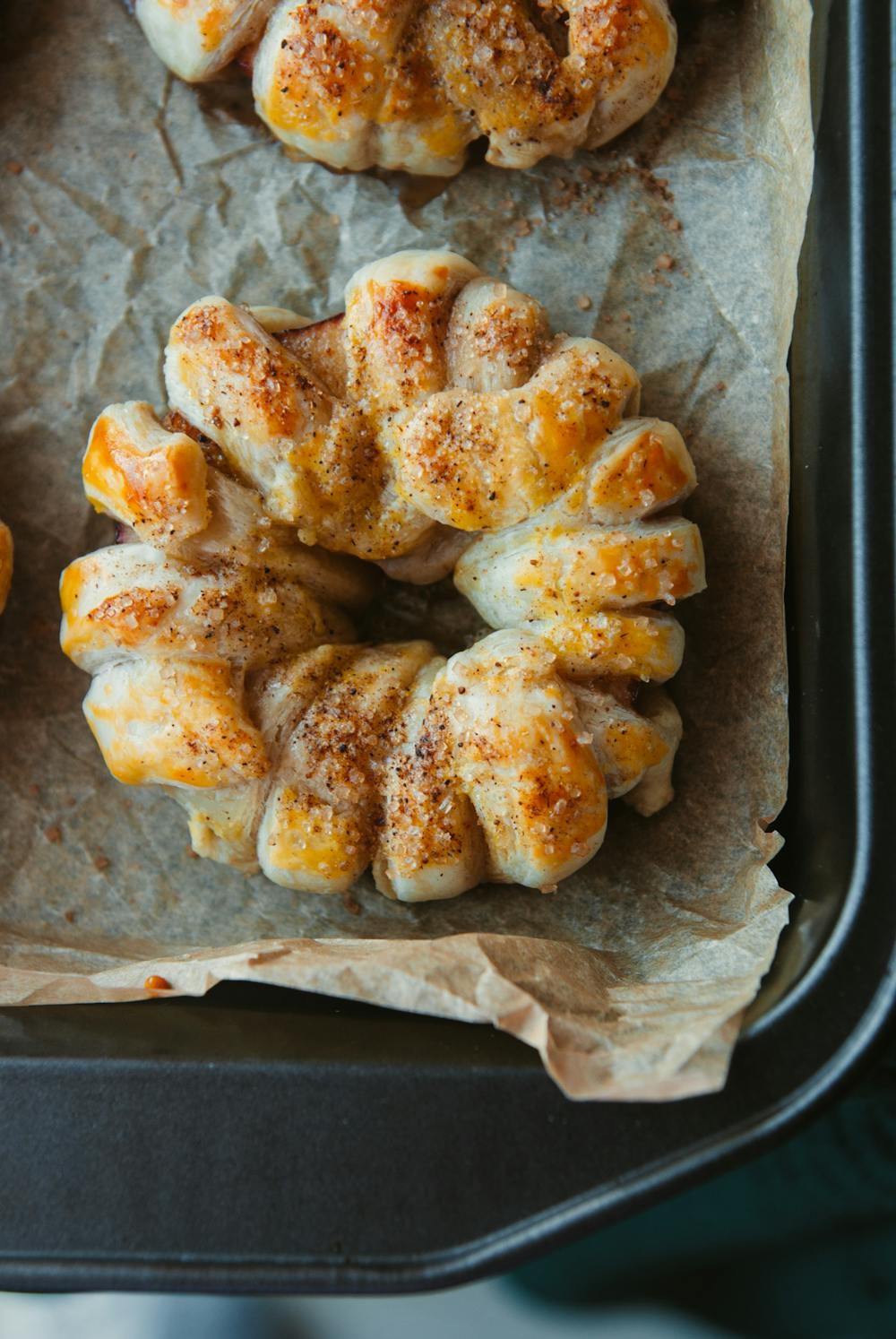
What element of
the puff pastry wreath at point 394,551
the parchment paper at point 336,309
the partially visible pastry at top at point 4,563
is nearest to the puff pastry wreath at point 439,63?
the parchment paper at point 336,309

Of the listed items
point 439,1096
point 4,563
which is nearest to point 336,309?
point 4,563

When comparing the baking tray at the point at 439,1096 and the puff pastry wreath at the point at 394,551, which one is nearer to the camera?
the baking tray at the point at 439,1096

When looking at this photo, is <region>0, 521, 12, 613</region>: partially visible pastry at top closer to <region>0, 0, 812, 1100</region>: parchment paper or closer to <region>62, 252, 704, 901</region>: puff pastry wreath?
<region>0, 0, 812, 1100</region>: parchment paper

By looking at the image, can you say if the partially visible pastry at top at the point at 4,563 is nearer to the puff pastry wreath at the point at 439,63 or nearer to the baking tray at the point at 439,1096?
the baking tray at the point at 439,1096

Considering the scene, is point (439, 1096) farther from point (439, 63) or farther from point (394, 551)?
point (439, 63)

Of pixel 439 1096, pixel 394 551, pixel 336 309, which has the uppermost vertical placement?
pixel 336 309

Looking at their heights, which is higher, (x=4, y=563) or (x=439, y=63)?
(x=439, y=63)

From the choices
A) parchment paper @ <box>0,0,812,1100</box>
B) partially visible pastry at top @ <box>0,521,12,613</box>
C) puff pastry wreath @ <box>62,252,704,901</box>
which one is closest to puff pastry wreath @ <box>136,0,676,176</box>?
parchment paper @ <box>0,0,812,1100</box>
